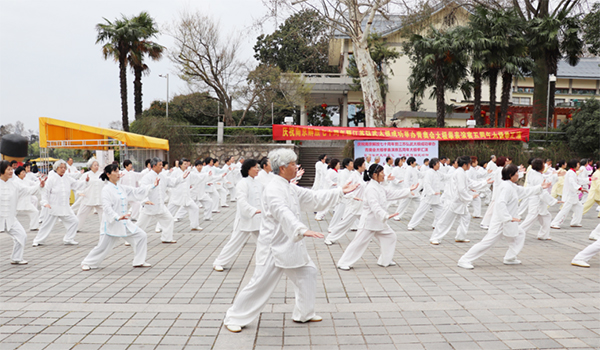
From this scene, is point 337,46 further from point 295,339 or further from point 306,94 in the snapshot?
point 295,339

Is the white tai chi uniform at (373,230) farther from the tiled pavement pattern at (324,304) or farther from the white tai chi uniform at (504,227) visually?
the white tai chi uniform at (504,227)

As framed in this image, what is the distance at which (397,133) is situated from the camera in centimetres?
1833

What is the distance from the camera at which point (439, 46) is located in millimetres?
20312

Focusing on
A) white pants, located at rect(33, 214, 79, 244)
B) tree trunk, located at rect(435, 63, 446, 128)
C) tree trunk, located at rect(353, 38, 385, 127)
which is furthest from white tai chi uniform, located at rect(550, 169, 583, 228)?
tree trunk, located at rect(435, 63, 446, 128)

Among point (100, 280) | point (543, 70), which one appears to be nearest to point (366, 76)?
point (543, 70)

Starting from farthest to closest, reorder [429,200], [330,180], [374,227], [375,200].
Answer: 1. [330,180]
2. [429,200]
3. [374,227]
4. [375,200]

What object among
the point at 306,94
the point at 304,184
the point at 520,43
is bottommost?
the point at 304,184

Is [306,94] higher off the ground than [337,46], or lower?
lower

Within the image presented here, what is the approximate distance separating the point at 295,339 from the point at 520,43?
2168 centimetres

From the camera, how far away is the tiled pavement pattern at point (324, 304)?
3.77 m

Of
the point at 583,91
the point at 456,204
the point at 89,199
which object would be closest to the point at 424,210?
the point at 456,204

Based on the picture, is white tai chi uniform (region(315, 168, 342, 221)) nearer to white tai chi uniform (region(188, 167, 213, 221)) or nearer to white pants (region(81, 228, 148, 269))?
white tai chi uniform (region(188, 167, 213, 221))

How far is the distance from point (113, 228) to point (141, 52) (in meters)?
20.3

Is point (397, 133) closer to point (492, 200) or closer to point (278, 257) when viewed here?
point (492, 200)
